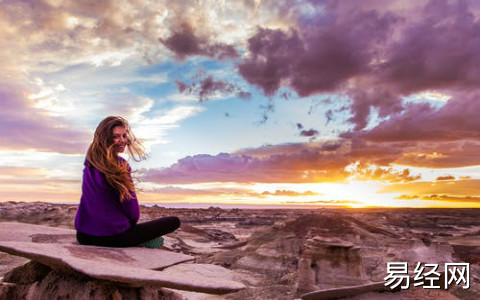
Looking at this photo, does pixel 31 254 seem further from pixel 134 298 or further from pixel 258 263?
pixel 258 263

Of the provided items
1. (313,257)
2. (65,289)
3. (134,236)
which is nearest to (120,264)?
(65,289)

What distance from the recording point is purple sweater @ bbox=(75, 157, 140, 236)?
12.7 feet

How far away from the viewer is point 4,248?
3209mm

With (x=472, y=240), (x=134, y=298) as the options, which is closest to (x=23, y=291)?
(x=134, y=298)

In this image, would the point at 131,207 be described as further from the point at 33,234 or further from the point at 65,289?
the point at 33,234

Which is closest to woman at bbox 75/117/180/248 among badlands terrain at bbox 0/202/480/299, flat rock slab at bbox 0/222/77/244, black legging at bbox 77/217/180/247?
black legging at bbox 77/217/180/247

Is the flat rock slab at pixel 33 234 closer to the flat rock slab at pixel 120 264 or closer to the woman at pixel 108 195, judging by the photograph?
the woman at pixel 108 195

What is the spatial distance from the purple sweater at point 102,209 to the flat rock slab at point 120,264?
222 mm

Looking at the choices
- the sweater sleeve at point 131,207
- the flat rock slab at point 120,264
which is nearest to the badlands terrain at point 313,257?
the sweater sleeve at point 131,207

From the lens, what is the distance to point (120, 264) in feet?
10.8

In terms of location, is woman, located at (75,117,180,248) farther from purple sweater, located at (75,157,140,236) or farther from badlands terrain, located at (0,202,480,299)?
badlands terrain, located at (0,202,480,299)

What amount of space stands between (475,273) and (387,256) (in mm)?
4203

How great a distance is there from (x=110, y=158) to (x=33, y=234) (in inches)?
52.0

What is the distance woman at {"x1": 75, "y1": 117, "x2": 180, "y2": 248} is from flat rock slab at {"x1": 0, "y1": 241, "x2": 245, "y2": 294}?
183mm
